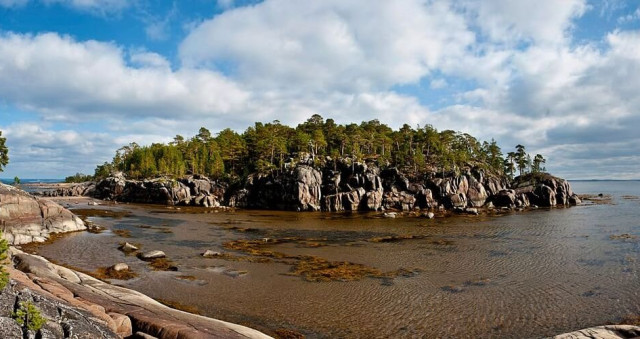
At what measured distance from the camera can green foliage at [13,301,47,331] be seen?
12211mm

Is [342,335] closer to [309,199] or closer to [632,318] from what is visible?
[632,318]

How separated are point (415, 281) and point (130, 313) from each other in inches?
904

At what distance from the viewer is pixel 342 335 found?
2064 centimetres

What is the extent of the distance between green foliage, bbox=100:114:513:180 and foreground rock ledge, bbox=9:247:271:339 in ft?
297

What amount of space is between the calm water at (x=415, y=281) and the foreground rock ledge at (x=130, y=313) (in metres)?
4.08

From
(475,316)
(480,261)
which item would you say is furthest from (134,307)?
(480,261)

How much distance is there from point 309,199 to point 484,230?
50198 millimetres

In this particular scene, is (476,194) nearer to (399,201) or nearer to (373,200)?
(399,201)

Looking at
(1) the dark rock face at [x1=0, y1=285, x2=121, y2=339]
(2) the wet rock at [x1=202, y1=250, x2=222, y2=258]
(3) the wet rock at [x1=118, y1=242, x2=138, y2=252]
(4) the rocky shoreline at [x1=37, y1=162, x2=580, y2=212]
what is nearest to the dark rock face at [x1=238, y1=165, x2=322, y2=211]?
(4) the rocky shoreline at [x1=37, y1=162, x2=580, y2=212]

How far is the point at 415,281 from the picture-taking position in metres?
31.5

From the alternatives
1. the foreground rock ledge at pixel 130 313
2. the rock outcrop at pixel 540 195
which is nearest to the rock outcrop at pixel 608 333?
the foreground rock ledge at pixel 130 313

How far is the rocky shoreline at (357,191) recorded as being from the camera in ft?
325

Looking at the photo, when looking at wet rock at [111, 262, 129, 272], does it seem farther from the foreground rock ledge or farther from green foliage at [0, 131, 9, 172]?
green foliage at [0, 131, 9, 172]

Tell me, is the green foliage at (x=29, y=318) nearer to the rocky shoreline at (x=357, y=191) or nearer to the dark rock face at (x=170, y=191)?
the rocky shoreline at (x=357, y=191)
